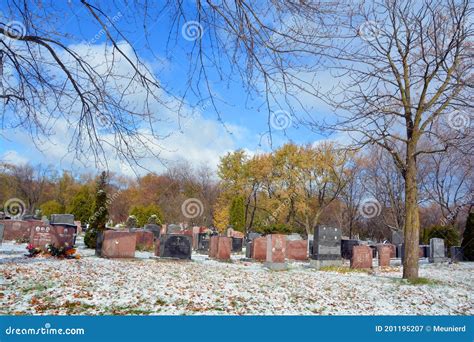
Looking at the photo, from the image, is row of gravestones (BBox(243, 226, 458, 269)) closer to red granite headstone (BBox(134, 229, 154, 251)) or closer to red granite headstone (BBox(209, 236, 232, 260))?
red granite headstone (BBox(209, 236, 232, 260))

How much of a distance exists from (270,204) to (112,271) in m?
34.2

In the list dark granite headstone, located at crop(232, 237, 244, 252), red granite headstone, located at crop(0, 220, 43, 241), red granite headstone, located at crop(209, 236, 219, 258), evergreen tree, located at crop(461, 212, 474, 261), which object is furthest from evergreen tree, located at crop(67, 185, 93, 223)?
evergreen tree, located at crop(461, 212, 474, 261)

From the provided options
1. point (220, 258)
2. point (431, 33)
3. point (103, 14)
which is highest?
point (431, 33)

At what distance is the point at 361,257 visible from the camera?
52.5 ft

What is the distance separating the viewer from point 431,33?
10.8 metres

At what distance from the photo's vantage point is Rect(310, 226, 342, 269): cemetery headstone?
54.4ft

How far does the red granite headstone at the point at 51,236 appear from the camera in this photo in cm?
1354

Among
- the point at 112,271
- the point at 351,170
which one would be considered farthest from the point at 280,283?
the point at 351,170

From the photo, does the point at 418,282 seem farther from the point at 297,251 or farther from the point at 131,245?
the point at 131,245

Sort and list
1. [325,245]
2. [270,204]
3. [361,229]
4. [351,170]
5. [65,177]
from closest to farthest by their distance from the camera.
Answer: [325,245]
[351,170]
[270,204]
[361,229]
[65,177]

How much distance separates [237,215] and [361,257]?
25.8 metres

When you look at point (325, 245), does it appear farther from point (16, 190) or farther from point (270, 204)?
point (16, 190)

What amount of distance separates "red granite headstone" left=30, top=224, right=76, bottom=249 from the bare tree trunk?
11903mm

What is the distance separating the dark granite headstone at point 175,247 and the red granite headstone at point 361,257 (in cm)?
734
